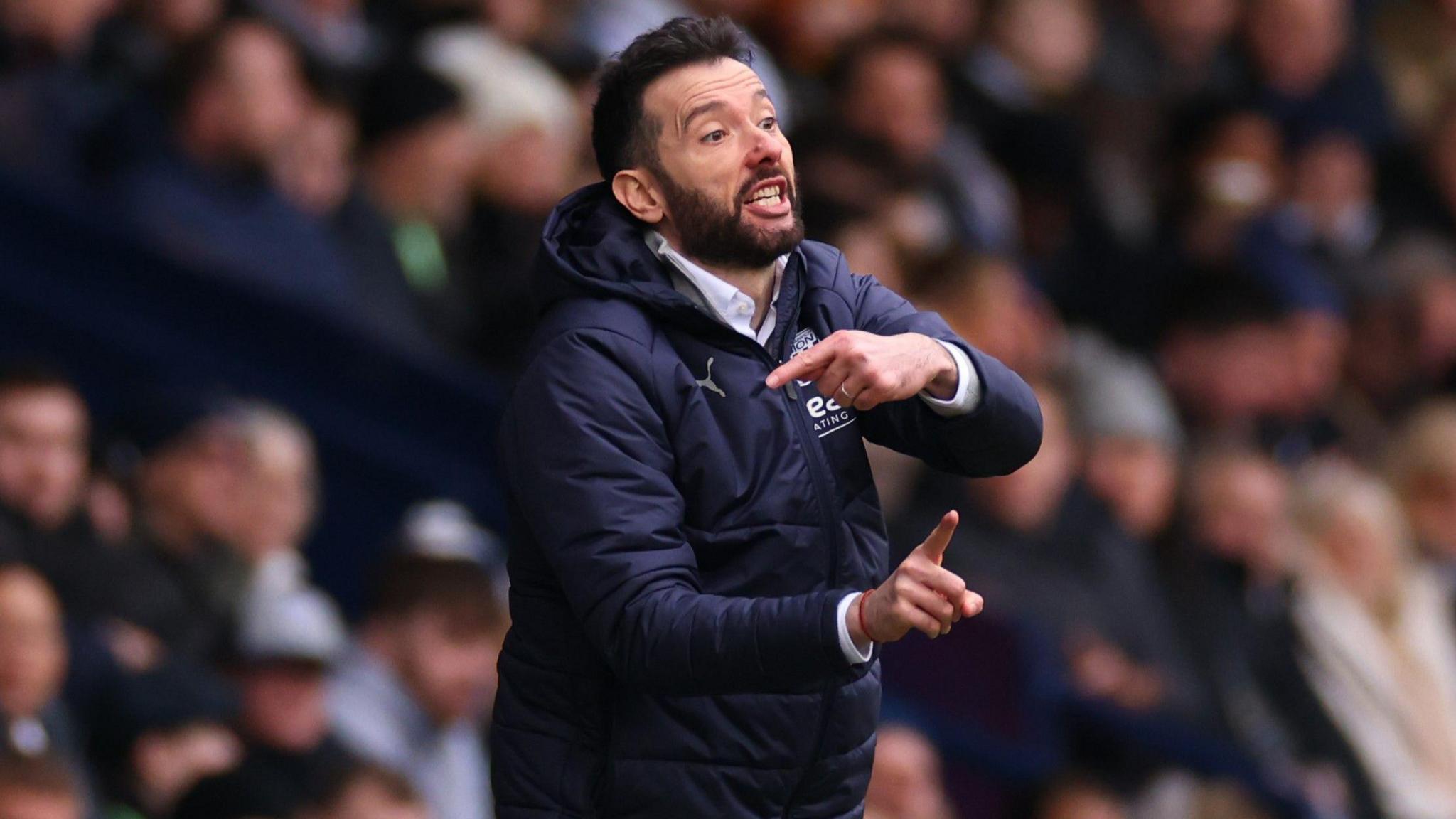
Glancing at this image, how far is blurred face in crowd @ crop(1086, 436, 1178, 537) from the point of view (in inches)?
281

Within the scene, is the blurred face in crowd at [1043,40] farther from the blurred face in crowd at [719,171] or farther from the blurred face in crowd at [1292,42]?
the blurred face in crowd at [719,171]

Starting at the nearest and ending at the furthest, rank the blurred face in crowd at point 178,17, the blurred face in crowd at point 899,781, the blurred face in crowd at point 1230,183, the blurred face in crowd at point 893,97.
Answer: the blurred face in crowd at point 899,781
the blurred face in crowd at point 178,17
the blurred face in crowd at point 893,97
the blurred face in crowd at point 1230,183

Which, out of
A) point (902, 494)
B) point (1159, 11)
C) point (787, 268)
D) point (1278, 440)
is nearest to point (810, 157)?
point (902, 494)

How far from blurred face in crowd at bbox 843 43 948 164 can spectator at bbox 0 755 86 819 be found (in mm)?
3813

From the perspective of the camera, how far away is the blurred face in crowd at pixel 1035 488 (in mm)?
6375

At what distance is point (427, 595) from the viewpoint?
5273mm

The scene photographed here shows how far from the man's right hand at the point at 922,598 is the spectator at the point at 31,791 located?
7.14 feet

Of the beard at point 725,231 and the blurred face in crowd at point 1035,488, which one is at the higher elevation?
the beard at point 725,231

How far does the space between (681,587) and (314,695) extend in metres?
2.33

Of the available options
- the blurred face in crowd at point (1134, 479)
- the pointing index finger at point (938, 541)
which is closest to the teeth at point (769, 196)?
the pointing index finger at point (938, 541)

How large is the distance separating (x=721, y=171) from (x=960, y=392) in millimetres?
392

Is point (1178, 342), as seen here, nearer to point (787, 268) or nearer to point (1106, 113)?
point (1106, 113)

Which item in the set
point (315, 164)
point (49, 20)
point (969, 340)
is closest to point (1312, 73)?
point (969, 340)

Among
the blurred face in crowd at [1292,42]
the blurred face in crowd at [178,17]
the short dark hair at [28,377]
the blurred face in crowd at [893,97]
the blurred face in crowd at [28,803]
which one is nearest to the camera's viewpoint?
the blurred face in crowd at [28,803]
